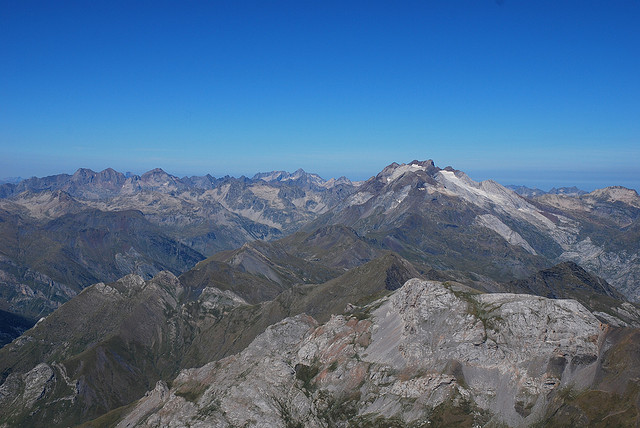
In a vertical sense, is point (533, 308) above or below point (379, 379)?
above

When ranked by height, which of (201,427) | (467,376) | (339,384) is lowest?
(201,427)

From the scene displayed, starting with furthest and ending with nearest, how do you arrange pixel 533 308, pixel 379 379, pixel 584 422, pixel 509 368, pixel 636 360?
1. pixel 379 379
2. pixel 533 308
3. pixel 509 368
4. pixel 636 360
5. pixel 584 422

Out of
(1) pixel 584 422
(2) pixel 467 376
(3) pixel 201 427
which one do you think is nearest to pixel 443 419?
(2) pixel 467 376

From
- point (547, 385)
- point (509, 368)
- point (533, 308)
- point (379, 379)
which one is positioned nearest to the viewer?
point (547, 385)

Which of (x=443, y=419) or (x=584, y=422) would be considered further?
(x=443, y=419)

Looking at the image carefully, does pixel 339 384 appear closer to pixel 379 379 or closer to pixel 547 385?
pixel 379 379

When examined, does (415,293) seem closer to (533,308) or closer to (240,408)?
(533,308)
